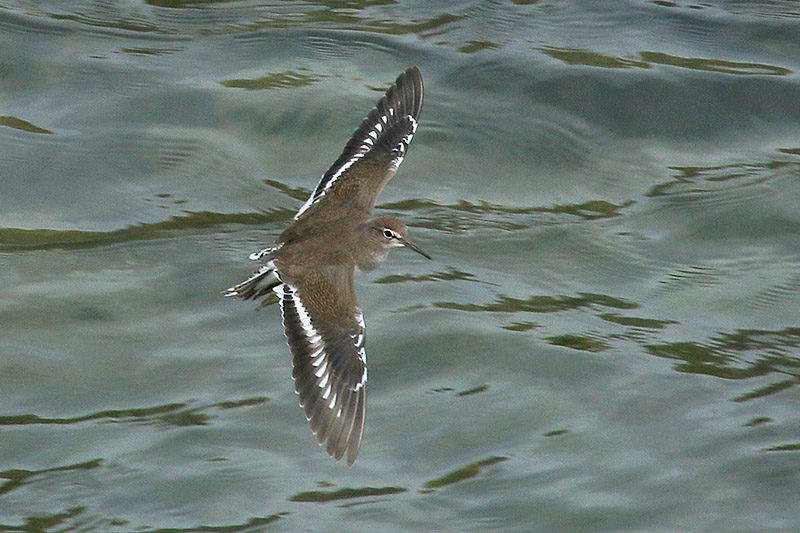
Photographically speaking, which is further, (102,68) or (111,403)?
(102,68)

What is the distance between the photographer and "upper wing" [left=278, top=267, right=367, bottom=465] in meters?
5.65

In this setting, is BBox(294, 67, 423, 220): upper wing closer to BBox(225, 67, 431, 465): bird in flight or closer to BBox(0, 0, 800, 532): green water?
BBox(225, 67, 431, 465): bird in flight

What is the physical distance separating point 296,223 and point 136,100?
306cm

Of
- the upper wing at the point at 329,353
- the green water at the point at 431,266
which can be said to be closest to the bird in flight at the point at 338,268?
the upper wing at the point at 329,353

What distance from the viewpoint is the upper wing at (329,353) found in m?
5.65

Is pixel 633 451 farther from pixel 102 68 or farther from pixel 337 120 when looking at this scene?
pixel 102 68

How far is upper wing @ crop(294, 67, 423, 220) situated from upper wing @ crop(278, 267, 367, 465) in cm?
69

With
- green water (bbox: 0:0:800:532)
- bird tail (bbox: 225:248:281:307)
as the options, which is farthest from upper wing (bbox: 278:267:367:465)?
green water (bbox: 0:0:800:532)

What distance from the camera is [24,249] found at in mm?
8289

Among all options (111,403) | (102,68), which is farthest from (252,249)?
(102,68)

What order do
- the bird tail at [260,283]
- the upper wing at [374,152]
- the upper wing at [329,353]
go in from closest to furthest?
the upper wing at [329,353], the bird tail at [260,283], the upper wing at [374,152]

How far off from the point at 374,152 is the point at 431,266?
1.30 m

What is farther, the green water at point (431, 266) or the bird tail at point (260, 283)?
the green water at point (431, 266)

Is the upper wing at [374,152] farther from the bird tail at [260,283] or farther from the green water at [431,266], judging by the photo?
the green water at [431,266]
